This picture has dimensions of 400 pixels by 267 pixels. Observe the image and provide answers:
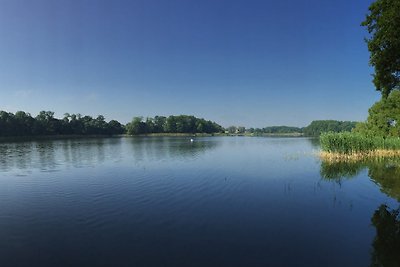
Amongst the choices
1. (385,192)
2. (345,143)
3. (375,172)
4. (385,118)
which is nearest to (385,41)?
(385,192)

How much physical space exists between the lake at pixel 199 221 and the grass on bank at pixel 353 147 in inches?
495

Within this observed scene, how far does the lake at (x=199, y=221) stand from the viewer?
1081 cm

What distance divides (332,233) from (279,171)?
20.2 m

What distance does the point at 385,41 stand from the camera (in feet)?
69.6

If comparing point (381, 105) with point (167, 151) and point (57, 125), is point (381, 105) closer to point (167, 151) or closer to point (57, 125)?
point (167, 151)

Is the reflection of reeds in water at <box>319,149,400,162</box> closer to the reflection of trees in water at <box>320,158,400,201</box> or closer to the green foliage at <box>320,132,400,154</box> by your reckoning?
the green foliage at <box>320,132,400,154</box>

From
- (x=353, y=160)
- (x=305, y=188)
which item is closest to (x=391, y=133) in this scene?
(x=353, y=160)

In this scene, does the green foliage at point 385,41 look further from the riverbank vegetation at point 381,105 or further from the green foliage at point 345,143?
the green foliage at point 345,143

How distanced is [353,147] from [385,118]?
21285 mm

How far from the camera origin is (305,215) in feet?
53.4

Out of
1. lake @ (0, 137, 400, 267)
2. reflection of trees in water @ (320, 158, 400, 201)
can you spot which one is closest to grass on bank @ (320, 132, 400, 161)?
reflection of trees in water @ (320, 158, 400, 201)

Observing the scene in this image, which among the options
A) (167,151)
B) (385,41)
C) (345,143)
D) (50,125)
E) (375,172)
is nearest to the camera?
(385,41)

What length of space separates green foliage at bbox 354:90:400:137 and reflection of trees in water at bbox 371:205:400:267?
143ft

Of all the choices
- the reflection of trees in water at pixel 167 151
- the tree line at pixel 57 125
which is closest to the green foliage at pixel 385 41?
the reflection of trees in water at pixel 167 151
